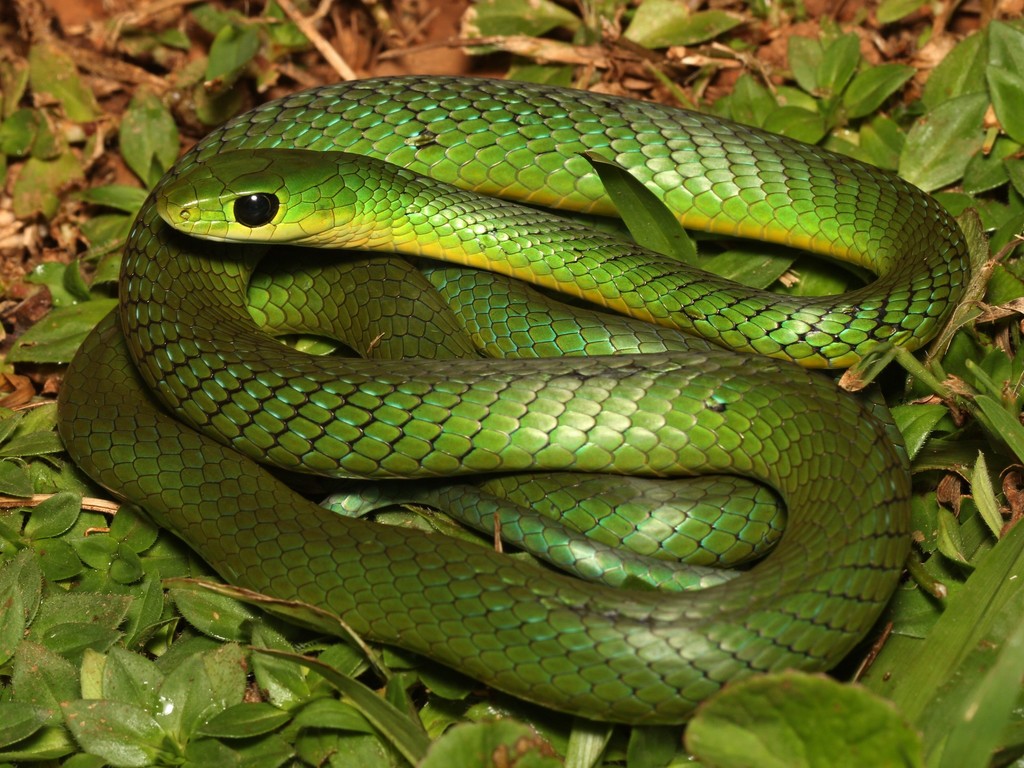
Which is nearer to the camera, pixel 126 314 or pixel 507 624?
pixel 507 624

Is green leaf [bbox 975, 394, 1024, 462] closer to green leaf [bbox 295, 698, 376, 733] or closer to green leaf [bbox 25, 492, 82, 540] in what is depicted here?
green leaf [bbox 295, 698, 376, 733]

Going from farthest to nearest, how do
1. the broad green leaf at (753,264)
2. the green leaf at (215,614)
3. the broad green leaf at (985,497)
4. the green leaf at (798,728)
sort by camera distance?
the broad green leaf at (753,264) → the green leaf at (215,614) → the broad green leaf at (985,497) → the green leaf at (798,728)

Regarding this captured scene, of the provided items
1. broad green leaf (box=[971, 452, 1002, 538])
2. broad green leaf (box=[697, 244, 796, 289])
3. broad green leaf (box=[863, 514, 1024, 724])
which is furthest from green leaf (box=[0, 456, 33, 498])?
broad green leaf (box=[971, 452, 1002, 538])

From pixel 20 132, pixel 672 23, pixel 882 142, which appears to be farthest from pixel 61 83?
pixel 882 142

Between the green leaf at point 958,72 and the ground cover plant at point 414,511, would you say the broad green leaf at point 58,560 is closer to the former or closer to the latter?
the ground cover plant at point 414,511

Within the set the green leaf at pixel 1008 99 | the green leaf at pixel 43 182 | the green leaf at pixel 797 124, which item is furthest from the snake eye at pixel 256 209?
the green leaf at pixel 1008 99

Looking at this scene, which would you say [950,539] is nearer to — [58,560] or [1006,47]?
[1006,47]

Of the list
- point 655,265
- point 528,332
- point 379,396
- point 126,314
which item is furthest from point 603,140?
point 126,314

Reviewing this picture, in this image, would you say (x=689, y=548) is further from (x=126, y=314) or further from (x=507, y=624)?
(x=126, y=314)
